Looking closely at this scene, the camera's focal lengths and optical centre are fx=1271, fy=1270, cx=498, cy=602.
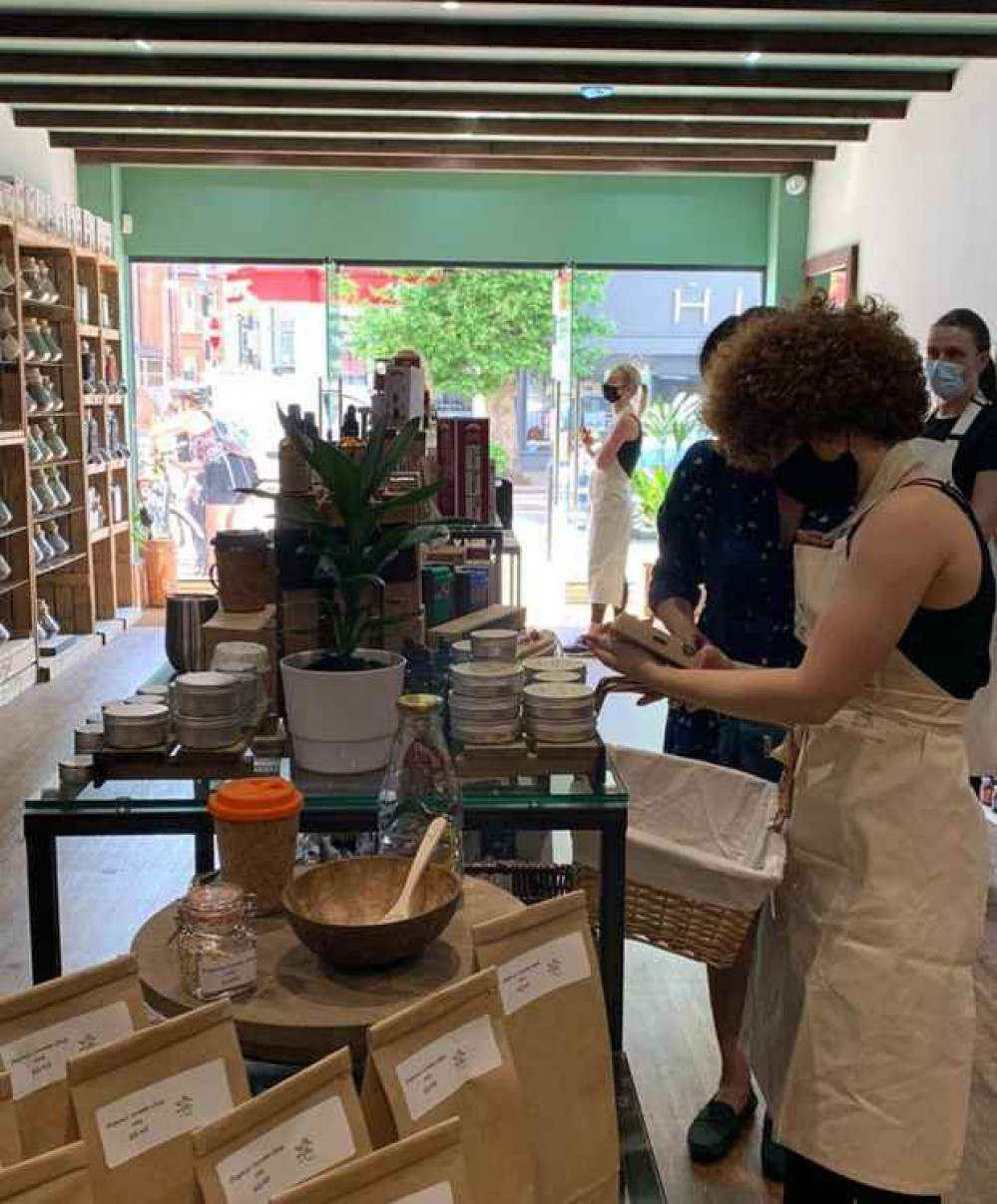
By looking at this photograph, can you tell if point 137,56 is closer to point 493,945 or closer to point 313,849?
point 313,849

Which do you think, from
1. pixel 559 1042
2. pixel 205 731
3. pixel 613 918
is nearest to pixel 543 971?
pixel 559 1042

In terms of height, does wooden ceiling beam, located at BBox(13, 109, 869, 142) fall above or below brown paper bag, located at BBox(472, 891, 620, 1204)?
above

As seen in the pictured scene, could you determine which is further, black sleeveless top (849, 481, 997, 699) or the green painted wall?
the green painted wall

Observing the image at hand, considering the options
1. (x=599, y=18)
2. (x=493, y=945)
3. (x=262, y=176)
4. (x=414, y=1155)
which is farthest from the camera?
(x=262, y=176)

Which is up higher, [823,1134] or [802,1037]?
[802,1037]

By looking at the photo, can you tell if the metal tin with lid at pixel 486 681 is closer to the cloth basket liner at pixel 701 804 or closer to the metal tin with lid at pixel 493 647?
the metal tin with lid at pixel 493 647

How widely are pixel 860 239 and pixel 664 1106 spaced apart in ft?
20.9

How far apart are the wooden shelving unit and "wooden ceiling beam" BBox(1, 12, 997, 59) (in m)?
1.24

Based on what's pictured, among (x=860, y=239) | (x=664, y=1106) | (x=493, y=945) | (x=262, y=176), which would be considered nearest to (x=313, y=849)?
(x=664, y=1106)

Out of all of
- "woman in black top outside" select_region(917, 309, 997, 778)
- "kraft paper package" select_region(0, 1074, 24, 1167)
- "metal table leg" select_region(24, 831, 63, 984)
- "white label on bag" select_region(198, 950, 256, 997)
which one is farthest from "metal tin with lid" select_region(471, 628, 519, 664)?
"woman in black top outside" select_region(917, 309, 997, 778)

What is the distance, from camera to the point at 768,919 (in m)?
2.08

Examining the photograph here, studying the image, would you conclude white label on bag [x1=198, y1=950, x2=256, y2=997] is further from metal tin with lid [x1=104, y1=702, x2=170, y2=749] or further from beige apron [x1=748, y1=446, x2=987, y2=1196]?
beige apron [x1=748, y1=446, x2=987, y2=1196]

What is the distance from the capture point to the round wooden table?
1.28 m

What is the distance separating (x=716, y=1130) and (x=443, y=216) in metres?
7.72
